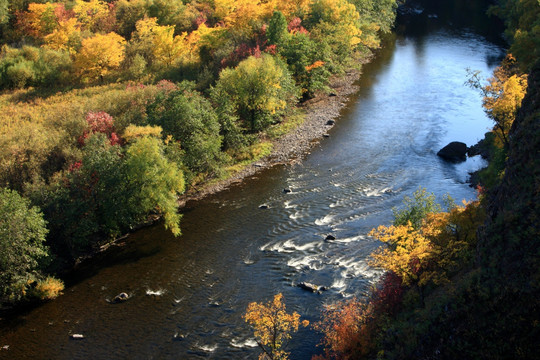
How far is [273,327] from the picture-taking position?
27734 millimetres

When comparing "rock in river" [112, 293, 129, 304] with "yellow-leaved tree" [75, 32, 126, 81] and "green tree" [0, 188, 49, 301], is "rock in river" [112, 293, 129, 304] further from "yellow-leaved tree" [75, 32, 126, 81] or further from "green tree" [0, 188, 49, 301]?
"yellow-leaved tree" [75, 32, 126, 81]

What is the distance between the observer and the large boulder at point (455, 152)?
5191 cm

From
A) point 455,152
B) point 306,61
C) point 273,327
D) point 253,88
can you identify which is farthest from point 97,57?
point 273,327

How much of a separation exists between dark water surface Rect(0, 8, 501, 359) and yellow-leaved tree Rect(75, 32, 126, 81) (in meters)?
30.5

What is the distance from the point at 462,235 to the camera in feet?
98.5

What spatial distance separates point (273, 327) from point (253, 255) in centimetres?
1128

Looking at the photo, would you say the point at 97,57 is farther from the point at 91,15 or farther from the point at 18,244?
the point at 18,244

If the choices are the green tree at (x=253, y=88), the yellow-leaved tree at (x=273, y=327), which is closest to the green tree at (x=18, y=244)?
the yellow-leaved tree at (x=273, y=327)

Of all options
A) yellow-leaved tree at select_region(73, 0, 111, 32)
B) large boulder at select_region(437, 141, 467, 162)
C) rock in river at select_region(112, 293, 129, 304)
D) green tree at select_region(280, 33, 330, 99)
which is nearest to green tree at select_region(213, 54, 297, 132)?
green tree at select_region(280, 33, 330, 99)

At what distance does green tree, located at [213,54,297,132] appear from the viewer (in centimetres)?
5762

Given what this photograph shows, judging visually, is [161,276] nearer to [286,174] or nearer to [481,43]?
[286,174]

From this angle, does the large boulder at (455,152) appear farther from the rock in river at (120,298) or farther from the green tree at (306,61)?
the rock in river at (120,298)

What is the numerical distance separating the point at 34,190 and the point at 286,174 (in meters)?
25.6

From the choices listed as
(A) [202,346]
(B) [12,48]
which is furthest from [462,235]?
(B) [12,48]
